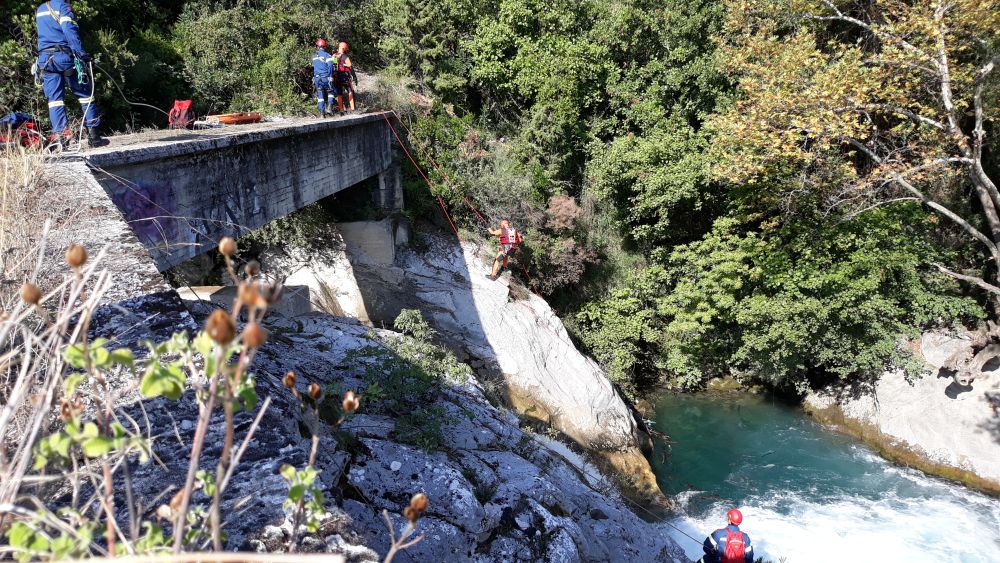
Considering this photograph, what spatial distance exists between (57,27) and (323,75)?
5251mm

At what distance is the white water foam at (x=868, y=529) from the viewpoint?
9133 mm

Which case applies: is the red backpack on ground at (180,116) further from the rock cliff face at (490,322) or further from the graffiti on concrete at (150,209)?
the rock cliff face at (490,322)

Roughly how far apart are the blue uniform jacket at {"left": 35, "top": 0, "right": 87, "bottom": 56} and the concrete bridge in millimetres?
1033

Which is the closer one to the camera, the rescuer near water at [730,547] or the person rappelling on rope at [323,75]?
the rescuer near water at [730,547]

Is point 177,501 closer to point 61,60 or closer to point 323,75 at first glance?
point 61,60

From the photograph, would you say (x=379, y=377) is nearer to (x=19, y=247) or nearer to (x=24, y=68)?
(x=19, y=247)

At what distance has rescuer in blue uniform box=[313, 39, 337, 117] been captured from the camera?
34.1 ft

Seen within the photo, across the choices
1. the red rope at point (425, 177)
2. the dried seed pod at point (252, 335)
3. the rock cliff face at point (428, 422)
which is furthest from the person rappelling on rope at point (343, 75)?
the dried seed pod at point (252, 335)

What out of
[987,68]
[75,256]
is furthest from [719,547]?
[987,68]

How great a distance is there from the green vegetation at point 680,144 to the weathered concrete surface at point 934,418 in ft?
2.49

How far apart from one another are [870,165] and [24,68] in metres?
16.9

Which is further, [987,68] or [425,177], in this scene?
[425,177]

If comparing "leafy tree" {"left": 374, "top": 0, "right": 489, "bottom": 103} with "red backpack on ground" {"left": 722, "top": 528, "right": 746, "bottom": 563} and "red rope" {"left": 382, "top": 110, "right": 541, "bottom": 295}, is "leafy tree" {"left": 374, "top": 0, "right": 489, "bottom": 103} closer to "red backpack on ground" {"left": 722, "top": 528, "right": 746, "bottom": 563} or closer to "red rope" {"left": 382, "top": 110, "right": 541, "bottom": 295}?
"red rope" {"left": 382, "top": 110, "right": 541, "bottom": 295}

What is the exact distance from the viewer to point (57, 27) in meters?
5.56
